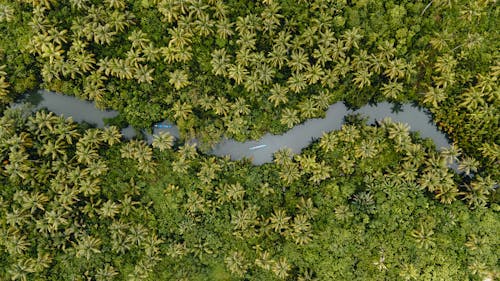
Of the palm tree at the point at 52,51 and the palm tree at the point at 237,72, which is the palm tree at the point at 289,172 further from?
the palm tree at the point at 52,51

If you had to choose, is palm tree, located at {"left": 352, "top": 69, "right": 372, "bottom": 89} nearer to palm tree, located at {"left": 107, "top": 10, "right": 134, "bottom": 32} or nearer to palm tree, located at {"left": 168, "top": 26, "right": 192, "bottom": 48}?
palm tree, located at {"left": 168, "top": 26, "right": 192, "bottom": 48}

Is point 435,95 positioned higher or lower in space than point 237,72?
lower

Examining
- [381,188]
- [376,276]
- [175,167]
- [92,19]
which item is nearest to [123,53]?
[92,19]

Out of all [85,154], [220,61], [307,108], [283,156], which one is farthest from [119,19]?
[283,156]

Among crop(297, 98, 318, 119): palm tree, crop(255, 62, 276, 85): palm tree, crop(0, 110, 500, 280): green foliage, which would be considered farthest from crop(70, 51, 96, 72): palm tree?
crop(297, 98, 318, 119): palm tree

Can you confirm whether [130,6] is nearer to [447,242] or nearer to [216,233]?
[216,233]

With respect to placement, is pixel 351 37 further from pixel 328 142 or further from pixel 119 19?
pixel 119 19

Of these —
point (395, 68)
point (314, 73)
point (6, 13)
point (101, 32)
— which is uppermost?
point (6, 13)

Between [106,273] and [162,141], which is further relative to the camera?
[162,141]

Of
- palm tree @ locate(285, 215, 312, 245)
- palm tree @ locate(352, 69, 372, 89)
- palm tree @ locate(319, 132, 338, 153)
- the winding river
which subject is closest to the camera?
palm tree @ locate(285, 215, 312, 245)
